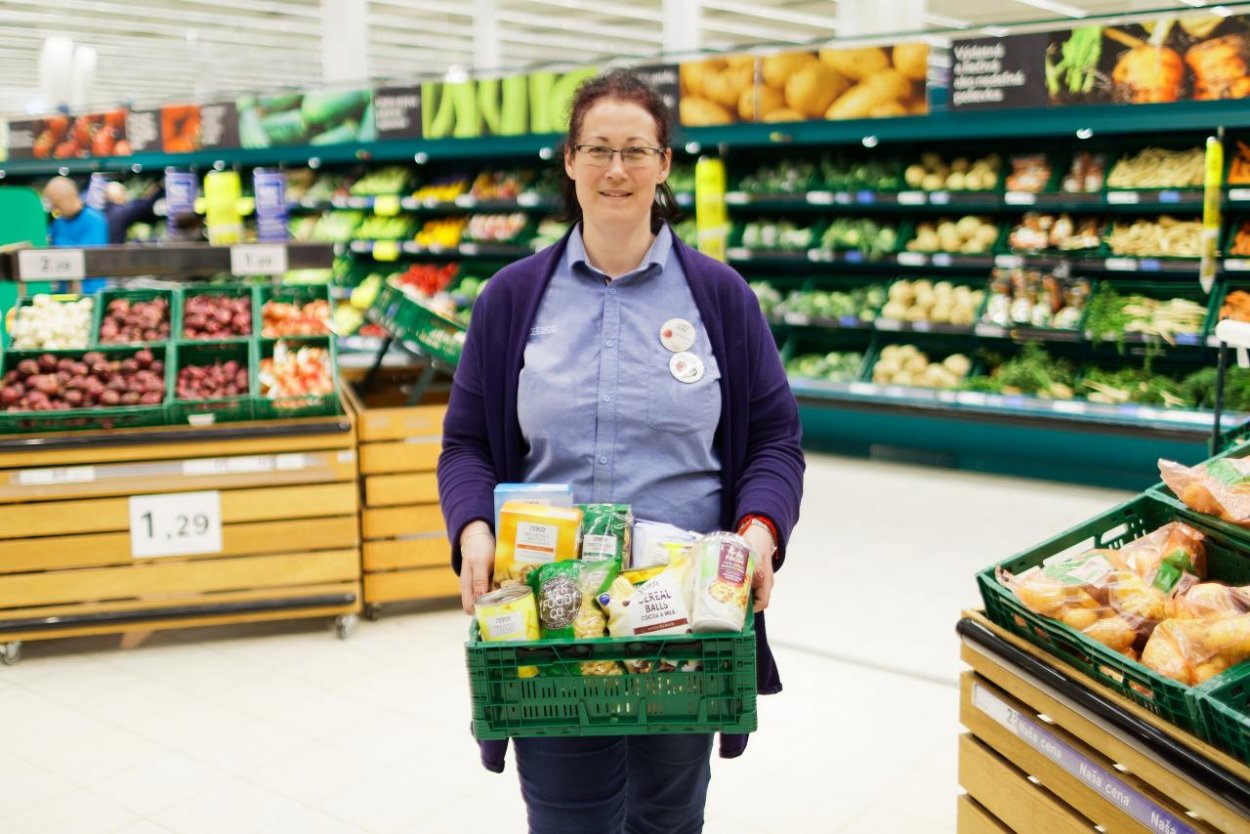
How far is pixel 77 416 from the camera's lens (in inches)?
169

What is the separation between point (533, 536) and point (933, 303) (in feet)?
19.3

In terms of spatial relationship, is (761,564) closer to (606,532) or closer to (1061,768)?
(606,532)

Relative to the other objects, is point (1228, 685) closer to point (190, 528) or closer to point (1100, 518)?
point (1100, 518)

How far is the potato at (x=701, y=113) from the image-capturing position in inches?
297

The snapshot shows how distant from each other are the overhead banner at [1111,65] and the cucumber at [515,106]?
10.3 feet

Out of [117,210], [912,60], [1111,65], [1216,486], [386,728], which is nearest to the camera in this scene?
[1216,486]

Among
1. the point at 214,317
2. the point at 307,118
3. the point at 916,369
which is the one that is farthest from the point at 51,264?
the point at 307,118

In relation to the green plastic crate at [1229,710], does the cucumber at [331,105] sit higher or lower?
higher

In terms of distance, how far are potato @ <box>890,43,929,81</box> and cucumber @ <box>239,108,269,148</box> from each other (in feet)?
19.4

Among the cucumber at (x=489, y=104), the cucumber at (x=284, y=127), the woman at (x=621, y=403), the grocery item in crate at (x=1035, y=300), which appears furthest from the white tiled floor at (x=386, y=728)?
the cucumber at (x=284, y=127)

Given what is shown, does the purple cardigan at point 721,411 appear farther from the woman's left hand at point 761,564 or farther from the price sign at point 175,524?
the price sign at point 175,524

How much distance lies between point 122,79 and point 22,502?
2558 centimetres

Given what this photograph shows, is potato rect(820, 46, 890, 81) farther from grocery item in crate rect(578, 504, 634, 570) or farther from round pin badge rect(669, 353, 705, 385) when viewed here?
A: grocery item in crate rect(578, 504, 634, 570)

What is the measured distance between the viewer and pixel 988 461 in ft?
23.3
